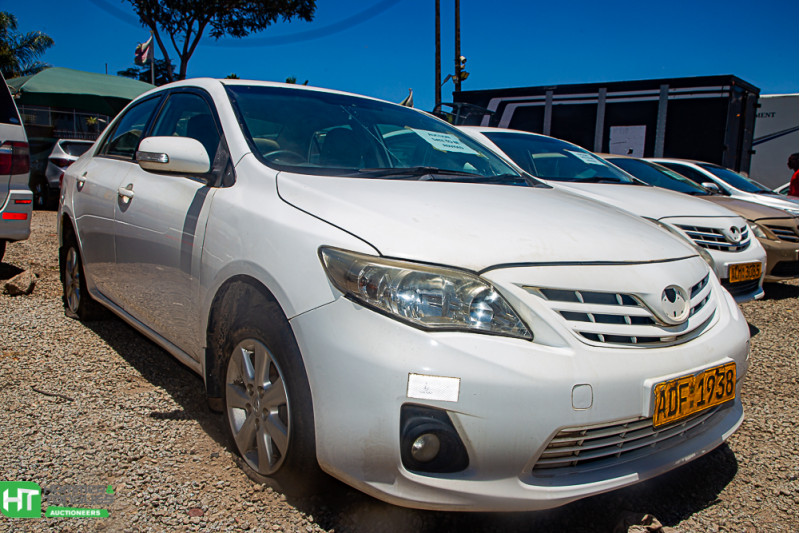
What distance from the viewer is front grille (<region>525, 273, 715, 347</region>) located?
1.68 m

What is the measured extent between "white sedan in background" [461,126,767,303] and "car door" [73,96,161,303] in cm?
212

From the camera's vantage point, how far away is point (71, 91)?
15.9 m

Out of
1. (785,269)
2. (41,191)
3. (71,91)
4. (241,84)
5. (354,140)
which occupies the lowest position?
(785,269)

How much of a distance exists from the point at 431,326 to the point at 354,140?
1340mm

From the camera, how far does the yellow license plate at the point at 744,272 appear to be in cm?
430

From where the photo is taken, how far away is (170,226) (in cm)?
245

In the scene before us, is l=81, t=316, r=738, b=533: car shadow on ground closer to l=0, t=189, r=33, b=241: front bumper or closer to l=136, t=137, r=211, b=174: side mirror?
l=136, t=137, r=211, b=174: side mirror

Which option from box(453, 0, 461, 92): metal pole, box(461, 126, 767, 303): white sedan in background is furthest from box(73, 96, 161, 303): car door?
box(453, 0, 461, 92): metal pole

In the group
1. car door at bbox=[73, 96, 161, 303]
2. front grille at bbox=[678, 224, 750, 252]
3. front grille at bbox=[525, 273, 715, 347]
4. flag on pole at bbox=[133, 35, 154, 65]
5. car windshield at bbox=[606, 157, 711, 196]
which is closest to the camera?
front grille at bbox=[525, 273, 715, 347]

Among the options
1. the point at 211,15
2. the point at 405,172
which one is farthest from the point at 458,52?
the point at 405,172

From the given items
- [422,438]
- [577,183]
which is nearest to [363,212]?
[422,438]

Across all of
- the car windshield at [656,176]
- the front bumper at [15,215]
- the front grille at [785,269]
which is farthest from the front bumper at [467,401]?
the car windshield at [656,176]

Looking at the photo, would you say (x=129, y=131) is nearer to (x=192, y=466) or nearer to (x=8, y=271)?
(x=192, y=466)

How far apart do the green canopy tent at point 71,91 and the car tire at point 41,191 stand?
5621 millimetres
